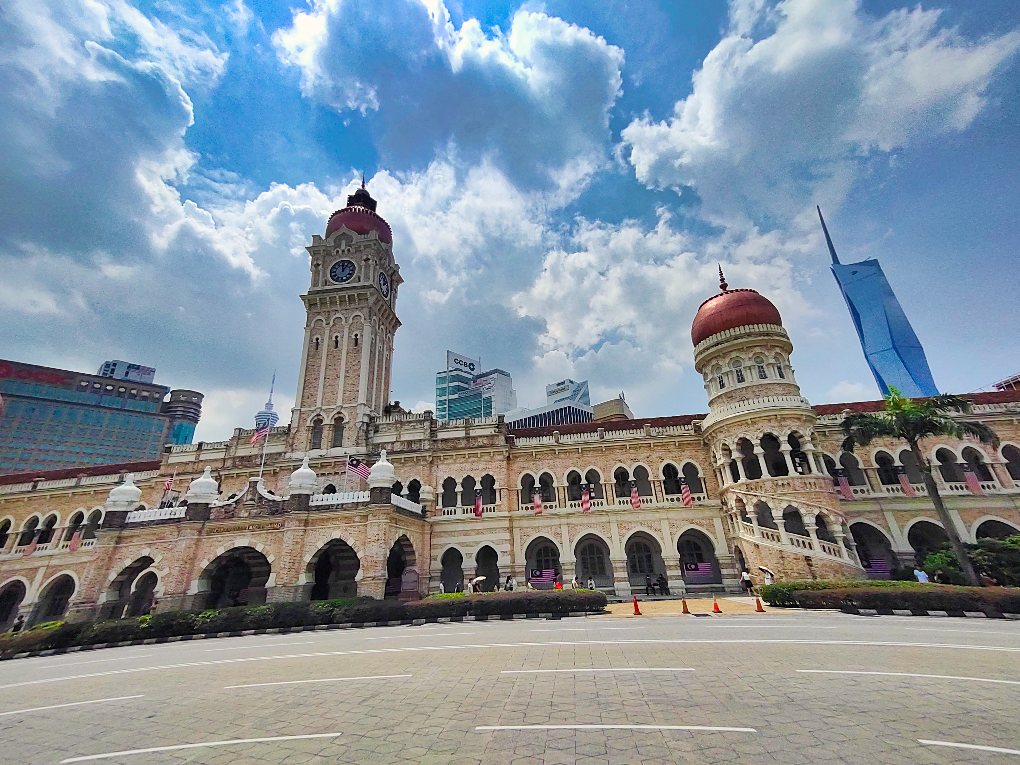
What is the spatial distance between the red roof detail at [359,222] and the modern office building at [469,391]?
169 ft

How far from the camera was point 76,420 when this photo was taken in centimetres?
8656

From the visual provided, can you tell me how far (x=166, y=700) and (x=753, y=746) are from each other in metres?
8.96

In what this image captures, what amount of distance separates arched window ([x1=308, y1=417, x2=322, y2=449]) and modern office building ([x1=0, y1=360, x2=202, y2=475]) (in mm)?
74738

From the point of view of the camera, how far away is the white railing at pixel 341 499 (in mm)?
22820

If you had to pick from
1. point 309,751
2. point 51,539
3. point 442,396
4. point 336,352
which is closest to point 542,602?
point 309,751

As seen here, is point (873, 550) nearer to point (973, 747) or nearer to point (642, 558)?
point (642, 558)

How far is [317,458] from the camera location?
1184 inches

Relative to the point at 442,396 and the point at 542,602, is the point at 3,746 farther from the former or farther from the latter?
the point at 442,396

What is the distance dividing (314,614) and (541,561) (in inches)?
543

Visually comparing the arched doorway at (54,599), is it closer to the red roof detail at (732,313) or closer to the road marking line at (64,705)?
the road marking line at (64,705)

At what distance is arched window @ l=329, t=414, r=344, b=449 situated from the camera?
30.8 m

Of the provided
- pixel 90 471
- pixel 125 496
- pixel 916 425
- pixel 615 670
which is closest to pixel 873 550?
pixel 916 425

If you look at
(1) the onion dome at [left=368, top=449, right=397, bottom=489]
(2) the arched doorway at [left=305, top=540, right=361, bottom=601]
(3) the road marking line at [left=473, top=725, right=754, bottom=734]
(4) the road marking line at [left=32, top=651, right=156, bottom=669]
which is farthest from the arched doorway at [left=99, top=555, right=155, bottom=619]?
(3) the road marking line at [left=473, top=725, right=754, bottom=734]

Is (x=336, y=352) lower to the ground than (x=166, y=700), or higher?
higher
